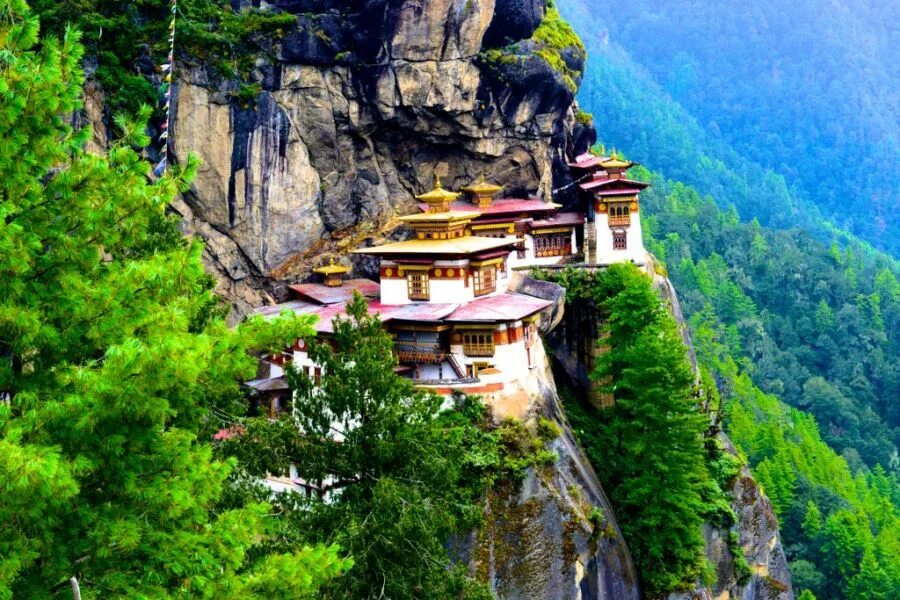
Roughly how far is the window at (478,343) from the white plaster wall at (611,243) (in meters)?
10.6

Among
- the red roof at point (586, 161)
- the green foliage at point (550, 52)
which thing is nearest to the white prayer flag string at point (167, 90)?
the green foliage at point (550, 52)

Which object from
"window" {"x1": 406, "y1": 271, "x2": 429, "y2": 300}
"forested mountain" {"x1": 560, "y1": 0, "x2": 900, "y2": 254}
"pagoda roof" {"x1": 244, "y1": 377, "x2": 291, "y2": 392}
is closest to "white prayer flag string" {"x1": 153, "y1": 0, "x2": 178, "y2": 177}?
"pagoda roof" {"x1": 244, "y1": 377, "x2": 291, "y2": 392}

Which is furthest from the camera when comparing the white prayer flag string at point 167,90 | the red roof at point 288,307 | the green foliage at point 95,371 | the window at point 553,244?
the window at point 553,244

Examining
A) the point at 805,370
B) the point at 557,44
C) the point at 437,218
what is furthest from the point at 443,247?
the point at 805,370

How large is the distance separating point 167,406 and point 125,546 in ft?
5.03

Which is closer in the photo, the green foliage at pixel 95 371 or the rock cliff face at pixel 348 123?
the green foliage at pixel 95 371

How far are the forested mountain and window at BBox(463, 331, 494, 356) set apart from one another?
122633mm

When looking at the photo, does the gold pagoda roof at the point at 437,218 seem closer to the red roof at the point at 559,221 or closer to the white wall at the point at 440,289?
the white wall at the point at 440,289

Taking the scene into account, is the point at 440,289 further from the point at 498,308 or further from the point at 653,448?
the point at 653,448

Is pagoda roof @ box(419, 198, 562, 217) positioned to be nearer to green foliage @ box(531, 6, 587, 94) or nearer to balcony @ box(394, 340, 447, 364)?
green foliage @ box(531, 6, 587, 94)

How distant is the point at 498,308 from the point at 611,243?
10.3m

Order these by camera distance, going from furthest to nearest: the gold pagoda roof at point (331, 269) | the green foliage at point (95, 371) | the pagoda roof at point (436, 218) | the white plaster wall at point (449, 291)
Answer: the gold pagoda roof at point (331, 269) → the pagoda roof at point (436, 218) → the white plaster wall at point (449, 291) → the green foliage at point (95, 371)

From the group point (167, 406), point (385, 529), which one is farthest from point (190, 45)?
point (167, 406)

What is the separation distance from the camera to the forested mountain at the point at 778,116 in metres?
155
